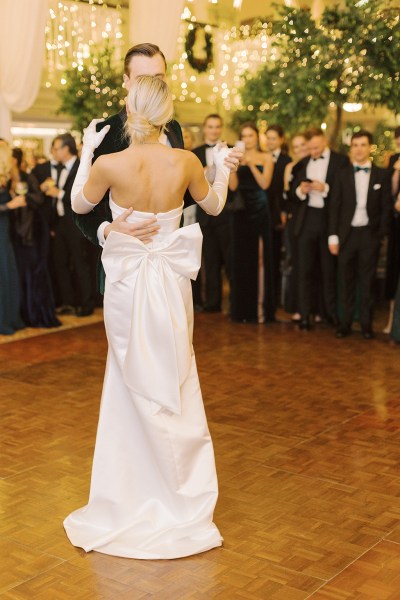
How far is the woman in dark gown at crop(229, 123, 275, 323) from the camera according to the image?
7.38 metres

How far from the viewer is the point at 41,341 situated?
711cm

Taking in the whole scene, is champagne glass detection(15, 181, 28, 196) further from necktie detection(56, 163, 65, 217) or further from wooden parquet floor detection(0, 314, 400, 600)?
wooden parquet floor detection(0, 314, 400, 600)

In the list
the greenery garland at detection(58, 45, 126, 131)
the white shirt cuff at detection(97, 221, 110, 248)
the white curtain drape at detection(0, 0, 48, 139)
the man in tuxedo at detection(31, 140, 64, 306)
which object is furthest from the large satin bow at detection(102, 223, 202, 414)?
the greenery garland at detection(58, 45, 126, 131)

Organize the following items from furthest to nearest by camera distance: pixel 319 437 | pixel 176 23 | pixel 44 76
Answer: pixel 44 76 < pixel 176 23 < pixel 319 437

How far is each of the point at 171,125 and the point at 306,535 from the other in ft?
5.57

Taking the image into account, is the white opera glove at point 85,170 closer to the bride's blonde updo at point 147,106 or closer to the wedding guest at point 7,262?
the bride's blonde updo at point 147,106

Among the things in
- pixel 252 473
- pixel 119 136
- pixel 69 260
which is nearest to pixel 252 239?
pixel 69 260

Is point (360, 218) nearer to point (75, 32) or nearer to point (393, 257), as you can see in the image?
point (393, 257)

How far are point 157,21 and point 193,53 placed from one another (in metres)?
6.59

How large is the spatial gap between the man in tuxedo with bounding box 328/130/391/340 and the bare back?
3.85 meters

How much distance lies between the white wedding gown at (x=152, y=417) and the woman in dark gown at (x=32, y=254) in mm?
4341

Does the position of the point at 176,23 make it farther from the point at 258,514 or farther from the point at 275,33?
the point at 258,514

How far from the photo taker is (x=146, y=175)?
10.0 ft

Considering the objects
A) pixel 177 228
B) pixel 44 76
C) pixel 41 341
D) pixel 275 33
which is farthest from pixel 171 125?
pixel 44 76
